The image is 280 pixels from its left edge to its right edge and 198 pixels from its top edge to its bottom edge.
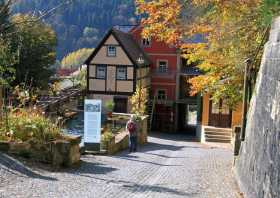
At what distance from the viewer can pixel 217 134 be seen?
106 feet

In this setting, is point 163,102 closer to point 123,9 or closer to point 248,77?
point 248,77

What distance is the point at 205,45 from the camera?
728 inches

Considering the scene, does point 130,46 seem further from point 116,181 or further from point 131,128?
point 116,181

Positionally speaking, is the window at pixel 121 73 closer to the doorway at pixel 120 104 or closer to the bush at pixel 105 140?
the doorway at pixel 120 104

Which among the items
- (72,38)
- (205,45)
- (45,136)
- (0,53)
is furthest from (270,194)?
(72,38)

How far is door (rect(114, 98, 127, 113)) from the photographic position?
45.0 metres

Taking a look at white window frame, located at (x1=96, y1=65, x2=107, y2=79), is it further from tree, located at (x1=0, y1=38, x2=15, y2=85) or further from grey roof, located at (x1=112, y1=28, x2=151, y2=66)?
tree, located at (x1=0, y1=38, x2=15, y2=85)

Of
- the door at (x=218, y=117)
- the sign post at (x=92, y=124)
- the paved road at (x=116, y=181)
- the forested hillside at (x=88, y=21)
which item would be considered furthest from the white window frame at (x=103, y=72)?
the forested hillside at (x=88, y=21)

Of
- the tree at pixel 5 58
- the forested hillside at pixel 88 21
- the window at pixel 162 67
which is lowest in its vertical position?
the tree at pixel 5 58

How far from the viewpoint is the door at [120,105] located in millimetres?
44969

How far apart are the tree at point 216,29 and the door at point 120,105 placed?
26.4 metres

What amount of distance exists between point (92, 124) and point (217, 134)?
16.3 meters

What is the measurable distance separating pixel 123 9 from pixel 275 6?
479 feet

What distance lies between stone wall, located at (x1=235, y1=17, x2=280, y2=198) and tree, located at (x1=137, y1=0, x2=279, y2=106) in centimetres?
549
